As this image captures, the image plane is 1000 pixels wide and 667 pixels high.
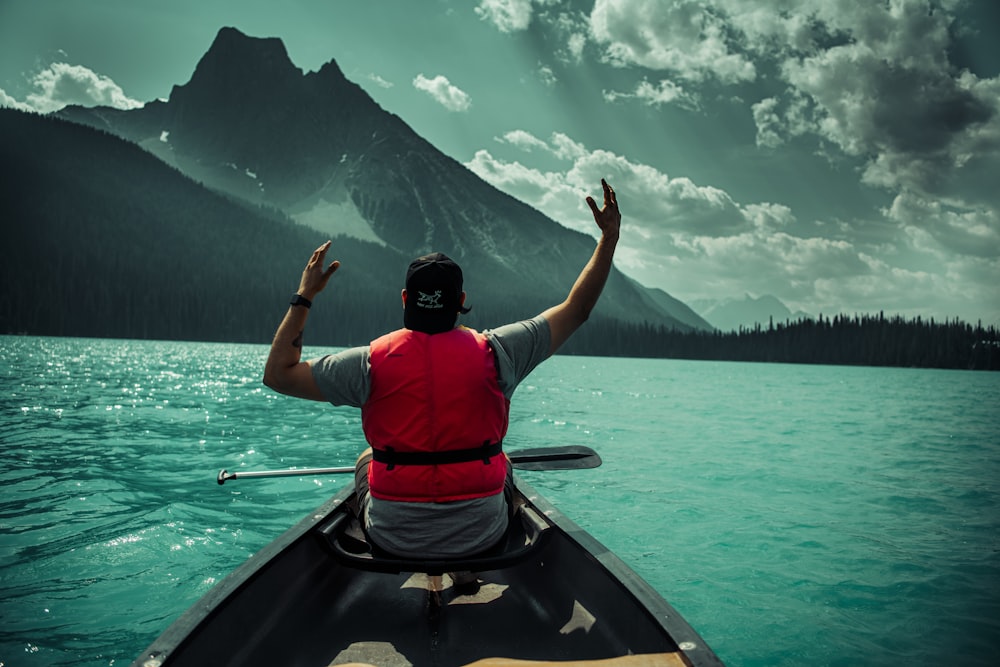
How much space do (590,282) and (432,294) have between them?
95 centimetres

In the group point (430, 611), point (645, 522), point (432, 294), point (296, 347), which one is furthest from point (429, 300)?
point (645, 522)

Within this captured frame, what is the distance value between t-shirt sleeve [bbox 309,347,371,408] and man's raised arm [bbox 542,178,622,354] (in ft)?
3.65

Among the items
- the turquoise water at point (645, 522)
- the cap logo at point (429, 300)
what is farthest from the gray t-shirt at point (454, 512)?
the turquoise water at point (645, 522)

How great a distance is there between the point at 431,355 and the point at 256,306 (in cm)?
16046

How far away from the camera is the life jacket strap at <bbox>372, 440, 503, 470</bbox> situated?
133 inches

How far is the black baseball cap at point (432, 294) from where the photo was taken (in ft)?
10.7

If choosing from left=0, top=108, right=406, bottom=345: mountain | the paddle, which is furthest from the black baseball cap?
left=0, top=108, right=406, bottom=345: mountain

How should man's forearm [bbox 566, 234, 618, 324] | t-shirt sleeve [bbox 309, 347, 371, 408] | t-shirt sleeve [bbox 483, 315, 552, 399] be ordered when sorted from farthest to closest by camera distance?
man's forearm [bbox 566, 234, 618, 324], t-shirt sleeve [bbox 483, 315, 552, 399], t-shirt sleeve [bbox 309, 347, 371, 408]

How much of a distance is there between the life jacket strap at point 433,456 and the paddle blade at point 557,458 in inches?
112

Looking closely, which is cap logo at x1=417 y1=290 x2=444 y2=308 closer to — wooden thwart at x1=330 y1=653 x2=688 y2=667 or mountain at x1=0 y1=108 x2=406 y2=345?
wooden thwart at x1=330 y1=653 x2=688 y2=667

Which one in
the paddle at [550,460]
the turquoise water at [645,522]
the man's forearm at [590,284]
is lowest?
the turquoise water at [645,522]

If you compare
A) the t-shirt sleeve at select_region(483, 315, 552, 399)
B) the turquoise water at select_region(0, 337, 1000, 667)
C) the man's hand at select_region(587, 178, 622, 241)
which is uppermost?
the man's hand at select_region(587, 178, 622, 241)

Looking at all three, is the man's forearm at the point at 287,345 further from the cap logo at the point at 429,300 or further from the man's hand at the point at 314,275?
the cap logo at the point at 429,300

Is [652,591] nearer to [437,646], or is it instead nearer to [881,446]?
[437,646]
